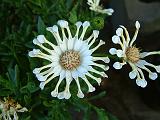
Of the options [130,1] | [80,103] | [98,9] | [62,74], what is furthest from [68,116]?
[130,1]

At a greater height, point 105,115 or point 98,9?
point 98,9

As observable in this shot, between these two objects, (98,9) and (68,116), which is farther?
(98,9)

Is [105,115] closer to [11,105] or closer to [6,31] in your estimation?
[11,105]

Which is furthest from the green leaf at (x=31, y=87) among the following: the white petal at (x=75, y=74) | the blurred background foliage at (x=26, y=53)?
the white petal at (x=75, y=74)

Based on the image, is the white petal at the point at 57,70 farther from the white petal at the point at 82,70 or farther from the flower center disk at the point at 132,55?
the flower center disk at the point at 132,55

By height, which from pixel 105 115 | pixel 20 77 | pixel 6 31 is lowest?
pixel 105 115

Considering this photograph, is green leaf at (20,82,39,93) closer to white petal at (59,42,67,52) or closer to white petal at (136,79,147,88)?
white petal at (59,42,67,52)

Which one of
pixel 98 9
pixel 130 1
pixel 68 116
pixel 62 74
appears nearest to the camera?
pixel 62 74
